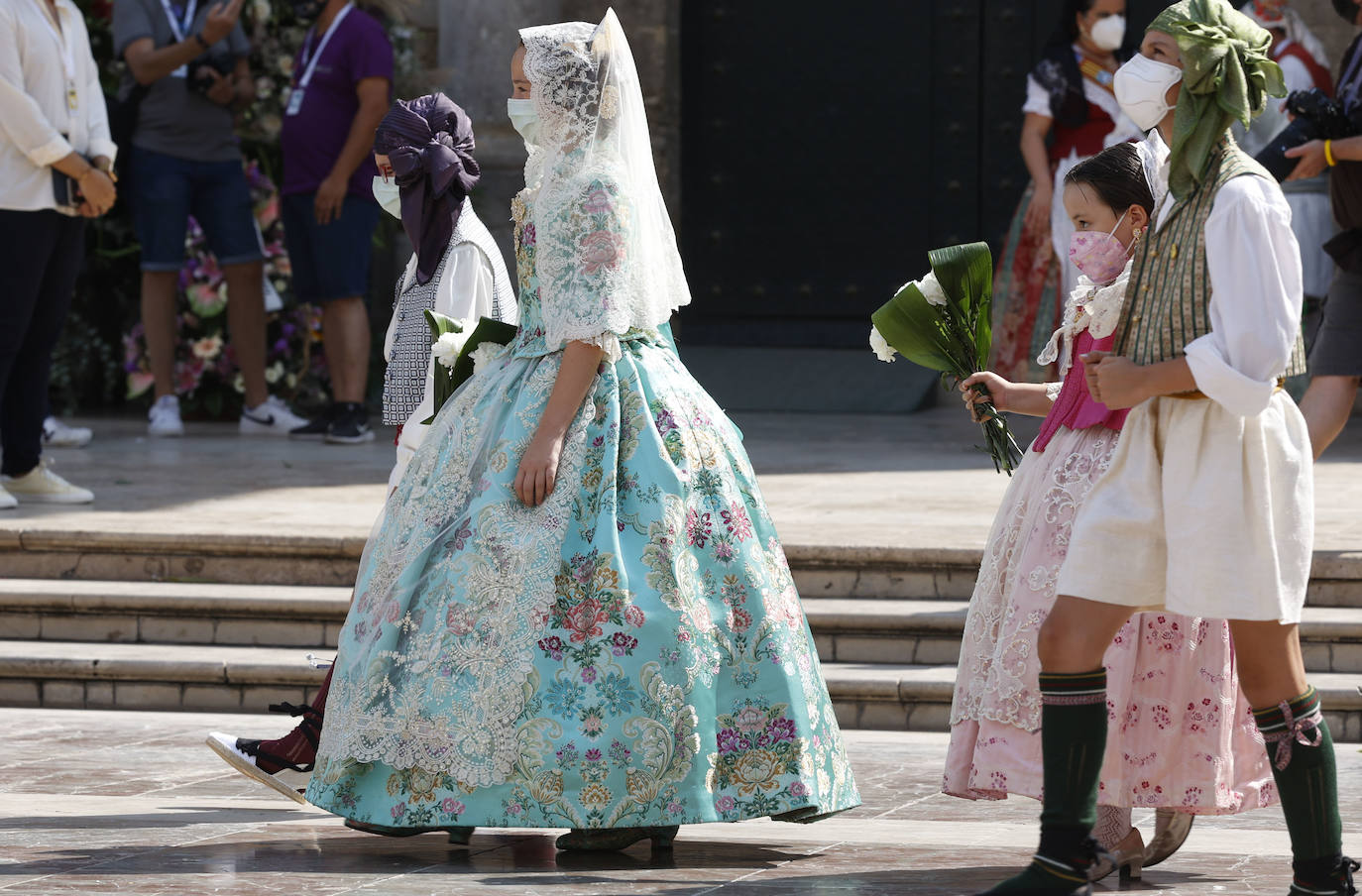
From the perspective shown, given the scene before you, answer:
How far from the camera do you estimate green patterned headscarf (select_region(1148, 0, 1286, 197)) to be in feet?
11.9

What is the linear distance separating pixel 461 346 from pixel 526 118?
53cm

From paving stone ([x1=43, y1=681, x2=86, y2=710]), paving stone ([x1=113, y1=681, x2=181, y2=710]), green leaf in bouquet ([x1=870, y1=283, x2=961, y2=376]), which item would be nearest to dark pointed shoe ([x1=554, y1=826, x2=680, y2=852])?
green leaf in bouquet ([x1=870, y1=283, x2=961, y2=376])

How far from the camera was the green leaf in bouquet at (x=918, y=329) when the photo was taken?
445 cm

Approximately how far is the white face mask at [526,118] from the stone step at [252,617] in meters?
2.27

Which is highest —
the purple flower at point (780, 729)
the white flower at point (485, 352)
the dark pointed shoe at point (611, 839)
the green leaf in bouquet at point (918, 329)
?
the green leaf in bouquet at point (918, 329)

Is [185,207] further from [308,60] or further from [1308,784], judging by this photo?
[1308,784]

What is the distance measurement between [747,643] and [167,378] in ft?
20.2

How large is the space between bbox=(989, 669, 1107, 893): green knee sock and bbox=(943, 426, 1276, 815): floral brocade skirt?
1.33 feet

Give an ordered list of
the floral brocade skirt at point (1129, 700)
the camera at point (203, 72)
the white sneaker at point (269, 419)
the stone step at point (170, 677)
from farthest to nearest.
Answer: the white sneaker at point (269, 419), the camera at point (203, 72), the stone step at point (170, 677), the floral brocade skirt at point (1129, 700)

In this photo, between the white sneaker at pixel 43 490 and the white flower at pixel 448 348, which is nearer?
the white flower at pixel 448 348

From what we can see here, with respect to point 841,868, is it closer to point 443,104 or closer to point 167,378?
point 443,104

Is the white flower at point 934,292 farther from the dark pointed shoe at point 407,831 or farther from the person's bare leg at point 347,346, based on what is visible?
the person's bare leg at point 347,346

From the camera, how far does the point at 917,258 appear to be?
→ 38.2ft

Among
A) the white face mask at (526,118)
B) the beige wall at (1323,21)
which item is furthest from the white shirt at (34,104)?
the beige wall at (1323,21)
